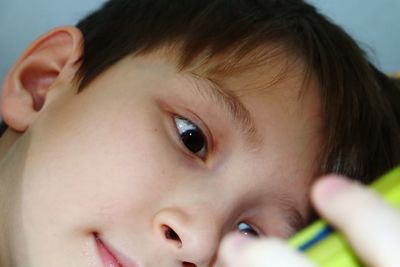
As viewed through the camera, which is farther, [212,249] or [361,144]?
[361,144]

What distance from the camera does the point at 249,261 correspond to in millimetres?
261

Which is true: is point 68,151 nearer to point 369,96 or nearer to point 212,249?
point 212,249

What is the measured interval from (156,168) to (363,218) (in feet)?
0.87

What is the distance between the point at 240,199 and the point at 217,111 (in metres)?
0.09

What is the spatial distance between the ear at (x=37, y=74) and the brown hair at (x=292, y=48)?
0.7 inches

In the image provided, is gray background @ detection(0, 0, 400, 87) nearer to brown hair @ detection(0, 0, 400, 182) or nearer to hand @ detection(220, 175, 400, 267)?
brown hair @ detection(0, 0, 400, 182)

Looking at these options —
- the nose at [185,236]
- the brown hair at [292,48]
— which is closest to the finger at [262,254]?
the nose at [185,236]

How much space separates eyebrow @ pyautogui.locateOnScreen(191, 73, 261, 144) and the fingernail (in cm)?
25

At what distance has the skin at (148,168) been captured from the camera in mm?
472

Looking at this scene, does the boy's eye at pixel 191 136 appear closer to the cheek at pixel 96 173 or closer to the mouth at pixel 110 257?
the cheek at pixel 96 173

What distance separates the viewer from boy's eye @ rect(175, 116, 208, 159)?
21.2 inches

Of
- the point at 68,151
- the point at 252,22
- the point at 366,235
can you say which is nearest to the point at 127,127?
the point at 68,151

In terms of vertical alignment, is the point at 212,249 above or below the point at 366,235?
below

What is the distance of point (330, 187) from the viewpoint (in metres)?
0.27
